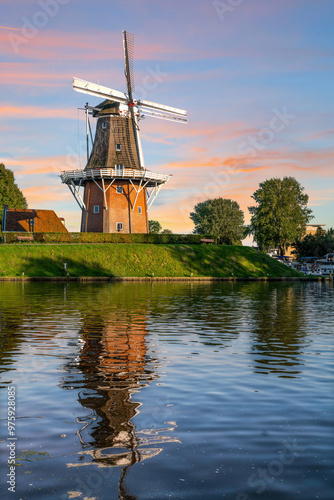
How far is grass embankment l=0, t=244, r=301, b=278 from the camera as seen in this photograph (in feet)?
219

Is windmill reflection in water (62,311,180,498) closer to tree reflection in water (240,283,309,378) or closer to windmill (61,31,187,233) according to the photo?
tree reflection in water (240,283,309,378)

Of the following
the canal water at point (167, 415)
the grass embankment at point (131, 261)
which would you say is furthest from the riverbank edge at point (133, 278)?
the canal water at point (167, 415)

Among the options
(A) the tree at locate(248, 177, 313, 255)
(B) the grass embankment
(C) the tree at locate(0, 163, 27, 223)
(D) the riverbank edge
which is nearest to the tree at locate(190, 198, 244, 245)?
(A) the tree at locate(248, 177, 313, 255)

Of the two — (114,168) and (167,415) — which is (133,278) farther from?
(167,415)

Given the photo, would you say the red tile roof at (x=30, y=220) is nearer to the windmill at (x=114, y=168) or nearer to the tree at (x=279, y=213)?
the windmill at (x=114, y=168)

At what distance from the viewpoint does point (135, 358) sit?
14422 millimetres

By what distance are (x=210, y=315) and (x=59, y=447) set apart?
19750mm

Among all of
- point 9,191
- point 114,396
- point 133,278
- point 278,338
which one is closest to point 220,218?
point 9,191

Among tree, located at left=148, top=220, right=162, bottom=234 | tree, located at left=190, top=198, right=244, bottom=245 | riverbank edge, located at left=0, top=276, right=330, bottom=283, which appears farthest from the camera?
tree, located at left=148, top=220, right=162, bottom=234

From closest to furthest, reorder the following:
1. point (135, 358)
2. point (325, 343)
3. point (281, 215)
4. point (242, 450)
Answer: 1. point (242, 450)
2. point (135, 358)
3. point (325, 343)
4. point (281, 215)

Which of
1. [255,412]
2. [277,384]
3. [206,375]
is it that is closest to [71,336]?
[206,375]

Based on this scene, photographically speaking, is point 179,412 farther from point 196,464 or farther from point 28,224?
point 28,224

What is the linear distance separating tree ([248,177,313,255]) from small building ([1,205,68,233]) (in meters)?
43.5

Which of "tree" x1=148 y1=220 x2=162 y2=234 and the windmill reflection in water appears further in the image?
"tree" x1=148 y1=220 x2=162 y2=234
